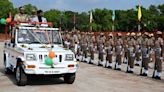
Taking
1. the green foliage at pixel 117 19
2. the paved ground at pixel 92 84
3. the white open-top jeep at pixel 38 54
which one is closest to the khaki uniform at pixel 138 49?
the paved ground at pixel 92 84

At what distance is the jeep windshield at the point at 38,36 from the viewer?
43.2ft

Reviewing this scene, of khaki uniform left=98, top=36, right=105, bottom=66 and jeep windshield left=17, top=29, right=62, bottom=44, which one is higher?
jeep windshield left=17, top=29, right=62, bottom=44

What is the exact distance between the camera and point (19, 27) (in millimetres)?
13383

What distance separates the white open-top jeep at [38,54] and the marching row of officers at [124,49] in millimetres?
3804

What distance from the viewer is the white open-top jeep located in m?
11.8

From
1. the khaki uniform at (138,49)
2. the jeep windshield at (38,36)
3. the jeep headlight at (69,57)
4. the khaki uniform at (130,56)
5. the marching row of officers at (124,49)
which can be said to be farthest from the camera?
the khaki uniform at (138,49)

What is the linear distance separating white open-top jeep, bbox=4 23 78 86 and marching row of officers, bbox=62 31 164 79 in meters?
3.80

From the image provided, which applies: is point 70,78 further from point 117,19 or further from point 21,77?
point 117,19

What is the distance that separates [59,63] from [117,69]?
7.02 m

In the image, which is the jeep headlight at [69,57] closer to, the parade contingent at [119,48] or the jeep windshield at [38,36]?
the jeep windshield at [38,36]

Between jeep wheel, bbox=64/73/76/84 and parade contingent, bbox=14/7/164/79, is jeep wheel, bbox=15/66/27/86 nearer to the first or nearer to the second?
jeep wheel, bbox=64/73/76/84

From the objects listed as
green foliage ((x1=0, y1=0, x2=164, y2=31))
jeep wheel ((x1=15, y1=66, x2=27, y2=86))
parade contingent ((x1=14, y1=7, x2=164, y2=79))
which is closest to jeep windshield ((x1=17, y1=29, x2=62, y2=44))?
parade contingent ((x1=14, y1=7, x2=164, y2=79))

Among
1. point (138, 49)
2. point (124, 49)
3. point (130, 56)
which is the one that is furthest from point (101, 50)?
point (130, 56)

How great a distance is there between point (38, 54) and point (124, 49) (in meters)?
11.5
